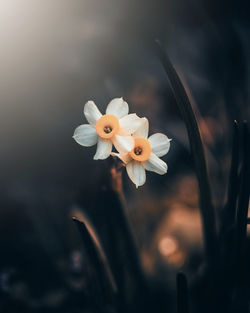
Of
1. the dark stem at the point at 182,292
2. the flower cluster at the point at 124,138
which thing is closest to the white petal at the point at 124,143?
the flower cluster at the point at 124,138

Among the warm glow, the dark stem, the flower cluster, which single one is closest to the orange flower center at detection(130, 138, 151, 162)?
the flower cluster

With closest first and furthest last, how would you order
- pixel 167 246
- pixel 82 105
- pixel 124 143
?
pixel 124 143
pixel 167 246
pixel 82 105

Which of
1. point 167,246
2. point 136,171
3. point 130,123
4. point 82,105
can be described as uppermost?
point 82,105

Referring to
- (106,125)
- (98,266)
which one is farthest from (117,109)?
(98,266)

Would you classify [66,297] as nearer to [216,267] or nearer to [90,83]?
[216,267]

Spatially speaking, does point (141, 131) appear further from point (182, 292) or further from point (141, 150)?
point (182, 292)

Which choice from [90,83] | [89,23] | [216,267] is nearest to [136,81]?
[90,83]

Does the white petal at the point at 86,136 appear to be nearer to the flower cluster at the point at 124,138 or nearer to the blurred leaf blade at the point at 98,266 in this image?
the flower cluster at the point at 124,138

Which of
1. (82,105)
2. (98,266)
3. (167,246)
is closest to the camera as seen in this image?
(98,266)
